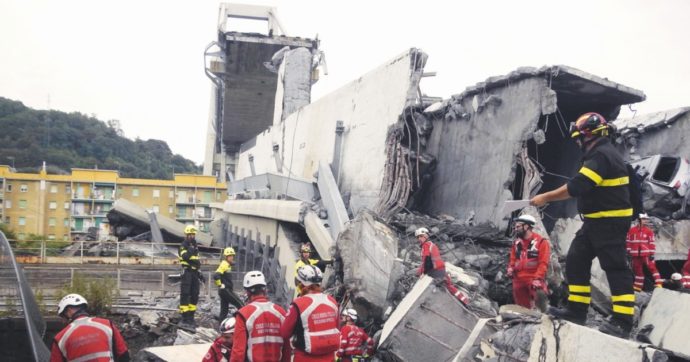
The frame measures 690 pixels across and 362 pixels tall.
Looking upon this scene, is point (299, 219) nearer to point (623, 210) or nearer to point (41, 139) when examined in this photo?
point (623, 210)

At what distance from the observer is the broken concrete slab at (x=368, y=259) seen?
6.98 meters

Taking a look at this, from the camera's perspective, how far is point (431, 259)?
6.37 meters

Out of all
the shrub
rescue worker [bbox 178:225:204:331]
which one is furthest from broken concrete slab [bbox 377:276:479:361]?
the shrub

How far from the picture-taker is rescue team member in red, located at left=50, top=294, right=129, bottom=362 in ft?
13.3

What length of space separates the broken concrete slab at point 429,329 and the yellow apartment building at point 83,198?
38306 mm

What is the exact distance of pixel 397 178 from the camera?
8.98m

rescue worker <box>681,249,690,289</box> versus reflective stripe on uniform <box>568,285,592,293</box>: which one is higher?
reflective stripe on uniform <box>568,285,592,293</box>

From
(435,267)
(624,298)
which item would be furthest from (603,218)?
(435,267)

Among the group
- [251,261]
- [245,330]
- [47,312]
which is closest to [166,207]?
[251,261]

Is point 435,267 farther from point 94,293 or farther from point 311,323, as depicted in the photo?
point 94,293

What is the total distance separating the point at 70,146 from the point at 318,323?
65121mm

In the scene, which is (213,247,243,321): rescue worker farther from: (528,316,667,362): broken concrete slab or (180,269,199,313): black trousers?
(528,316,667,362): broken concrete slab

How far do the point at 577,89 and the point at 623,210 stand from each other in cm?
481

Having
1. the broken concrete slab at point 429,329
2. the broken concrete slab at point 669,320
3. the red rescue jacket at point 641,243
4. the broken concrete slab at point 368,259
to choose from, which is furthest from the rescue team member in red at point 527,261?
the red rescue jacket at point 641,243
